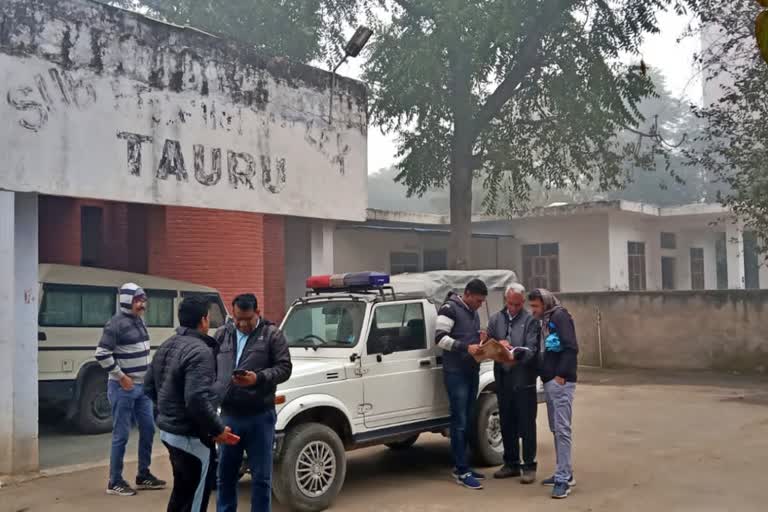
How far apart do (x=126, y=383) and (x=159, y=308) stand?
13.8 feet

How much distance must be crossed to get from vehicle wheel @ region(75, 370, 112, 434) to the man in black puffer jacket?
5608 millimetres

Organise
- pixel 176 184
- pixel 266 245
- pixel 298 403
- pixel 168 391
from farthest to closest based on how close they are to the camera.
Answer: pixel 266 245 → pixel 176 184 → pixel 298 403 → pixel 168 391

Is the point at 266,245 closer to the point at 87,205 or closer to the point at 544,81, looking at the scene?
the point at 87,205

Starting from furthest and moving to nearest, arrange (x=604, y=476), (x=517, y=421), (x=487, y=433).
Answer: (x=487, y=433)
(x=604, y=476)
(x=517, y=421)

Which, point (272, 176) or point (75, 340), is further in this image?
point (75, 340)

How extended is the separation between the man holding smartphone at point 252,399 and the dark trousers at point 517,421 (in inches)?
105

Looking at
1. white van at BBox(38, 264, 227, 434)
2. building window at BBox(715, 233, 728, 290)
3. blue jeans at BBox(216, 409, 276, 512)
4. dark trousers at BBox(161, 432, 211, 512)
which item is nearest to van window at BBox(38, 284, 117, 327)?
white van at BBox(38, 264, 227, 434)

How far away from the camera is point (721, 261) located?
29.9 m

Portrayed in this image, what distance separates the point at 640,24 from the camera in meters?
16.9

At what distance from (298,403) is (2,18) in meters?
4.65

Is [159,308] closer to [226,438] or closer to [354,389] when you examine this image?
[354,389]

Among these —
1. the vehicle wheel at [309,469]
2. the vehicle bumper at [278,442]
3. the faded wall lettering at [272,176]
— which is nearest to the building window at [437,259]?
the faded wall lettering at [272,176]

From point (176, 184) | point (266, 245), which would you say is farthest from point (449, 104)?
point (176, 184)

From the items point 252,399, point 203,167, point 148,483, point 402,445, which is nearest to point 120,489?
point 148,483
